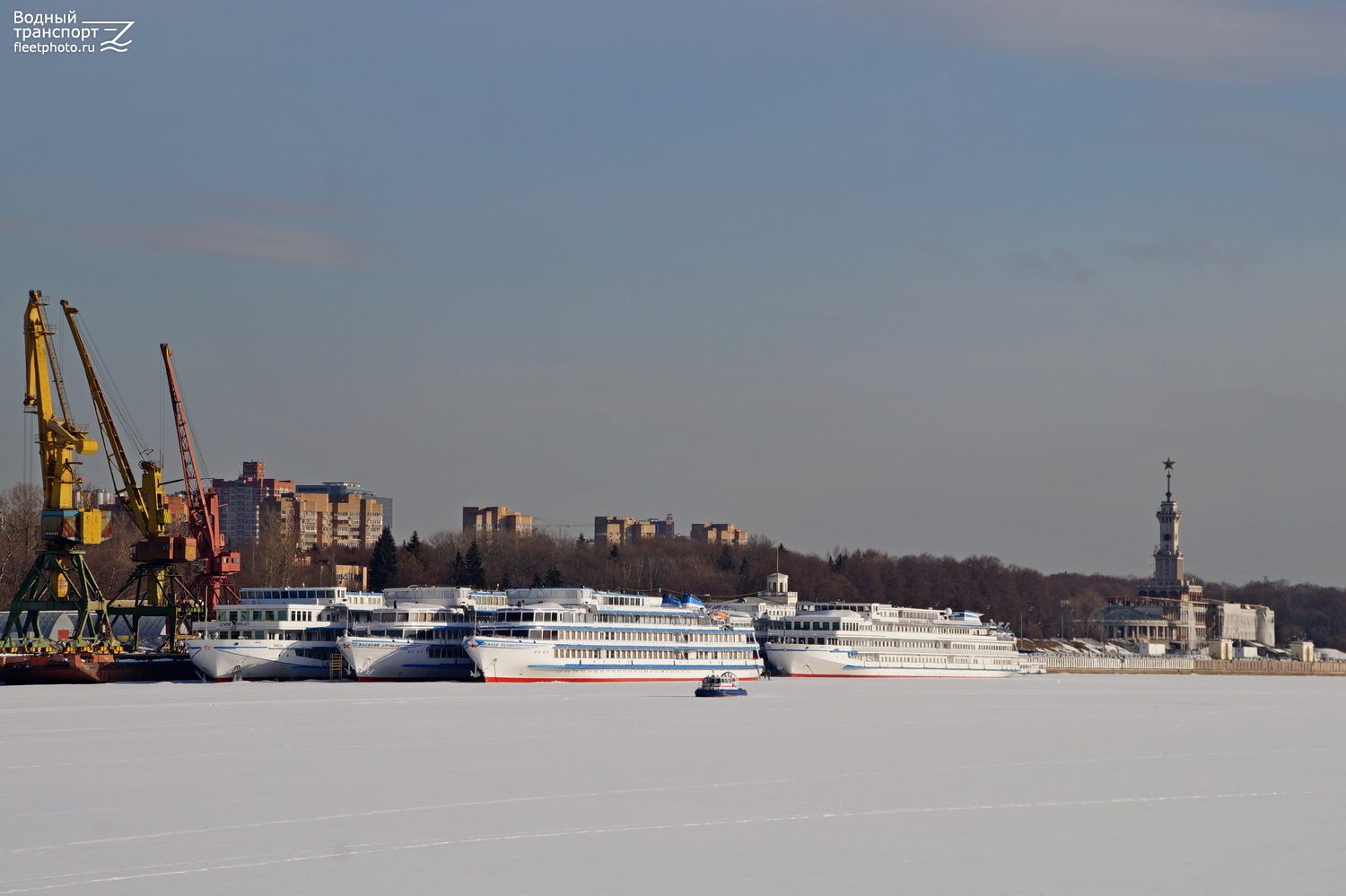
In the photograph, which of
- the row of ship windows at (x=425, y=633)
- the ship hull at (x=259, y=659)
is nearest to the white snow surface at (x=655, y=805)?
the ship hull at (x=259, y=659)

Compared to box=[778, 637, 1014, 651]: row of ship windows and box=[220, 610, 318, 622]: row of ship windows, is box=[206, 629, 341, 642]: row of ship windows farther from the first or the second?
box=[778, 637, 1014, 651]: row of ship windows

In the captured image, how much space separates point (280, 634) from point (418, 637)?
9127 millimetres

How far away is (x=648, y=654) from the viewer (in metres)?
106

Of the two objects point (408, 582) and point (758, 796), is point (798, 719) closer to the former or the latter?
point (758, 796)

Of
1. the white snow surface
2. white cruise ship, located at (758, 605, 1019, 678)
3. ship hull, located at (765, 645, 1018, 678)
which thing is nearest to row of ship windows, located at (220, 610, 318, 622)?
ship hull, located at (765, 645, 1018, 678)

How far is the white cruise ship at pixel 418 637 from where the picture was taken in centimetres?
9756

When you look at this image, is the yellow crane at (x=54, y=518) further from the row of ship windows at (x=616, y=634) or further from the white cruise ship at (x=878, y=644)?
the white cruise ship at (x=878, y=644)

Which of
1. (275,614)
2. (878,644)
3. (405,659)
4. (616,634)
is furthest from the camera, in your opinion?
(878,644)

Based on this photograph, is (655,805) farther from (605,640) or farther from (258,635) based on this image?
(258,635)

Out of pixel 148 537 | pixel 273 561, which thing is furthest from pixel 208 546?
pixel 273 561

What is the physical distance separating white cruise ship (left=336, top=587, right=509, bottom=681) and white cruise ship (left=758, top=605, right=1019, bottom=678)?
28.3 m

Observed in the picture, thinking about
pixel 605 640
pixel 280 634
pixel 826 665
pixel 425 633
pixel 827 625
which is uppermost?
pixel 425 633

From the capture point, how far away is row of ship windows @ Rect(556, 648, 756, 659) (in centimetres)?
9981

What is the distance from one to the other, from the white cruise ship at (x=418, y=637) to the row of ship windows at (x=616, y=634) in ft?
11.3
